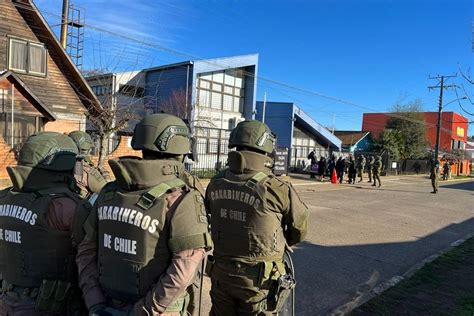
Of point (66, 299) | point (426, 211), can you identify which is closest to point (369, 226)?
point (426, 211)

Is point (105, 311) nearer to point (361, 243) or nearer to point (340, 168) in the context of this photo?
point (361, 243)

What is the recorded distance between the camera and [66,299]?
7.61 feet

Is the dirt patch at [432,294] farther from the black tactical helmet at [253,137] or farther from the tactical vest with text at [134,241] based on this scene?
the tactical vest with text at [134,241]

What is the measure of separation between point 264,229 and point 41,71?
51.8ft

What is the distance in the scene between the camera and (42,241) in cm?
229

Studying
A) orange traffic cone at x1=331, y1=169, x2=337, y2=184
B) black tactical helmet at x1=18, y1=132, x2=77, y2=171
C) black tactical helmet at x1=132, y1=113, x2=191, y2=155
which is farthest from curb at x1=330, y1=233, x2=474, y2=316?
orange traffic cone at x1=331, y1=169, x2=337, y2=184

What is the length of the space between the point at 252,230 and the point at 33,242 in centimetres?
149

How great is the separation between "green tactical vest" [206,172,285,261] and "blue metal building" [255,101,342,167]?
2494 centimetres

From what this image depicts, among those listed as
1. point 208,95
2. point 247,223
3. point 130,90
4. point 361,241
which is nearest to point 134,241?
point 247,223

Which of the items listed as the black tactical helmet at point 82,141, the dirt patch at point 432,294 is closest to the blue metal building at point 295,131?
the dirt patch at point 432,294

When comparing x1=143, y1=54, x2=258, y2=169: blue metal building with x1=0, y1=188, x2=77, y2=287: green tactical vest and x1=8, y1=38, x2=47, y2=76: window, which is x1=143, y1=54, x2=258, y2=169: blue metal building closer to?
x1=8, y1=38, x2=47, y2=76: window

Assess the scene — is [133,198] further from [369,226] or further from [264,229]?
[369,226]

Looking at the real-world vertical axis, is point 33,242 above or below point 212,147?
below

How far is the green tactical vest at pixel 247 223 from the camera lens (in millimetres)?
2998
